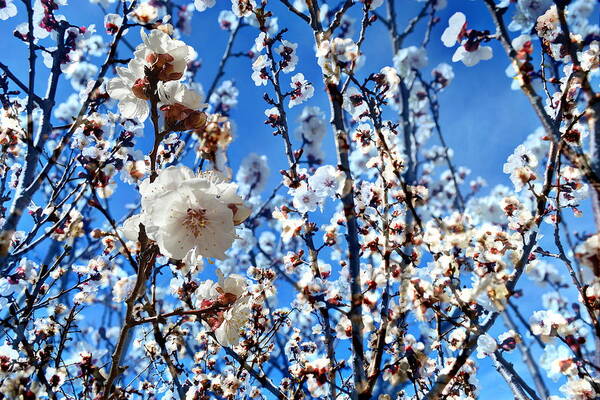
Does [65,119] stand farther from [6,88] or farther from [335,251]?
[335,251]

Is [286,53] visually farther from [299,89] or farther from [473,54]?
[473,54]

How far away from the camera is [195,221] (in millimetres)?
1276

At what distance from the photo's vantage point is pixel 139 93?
1339 millimetres

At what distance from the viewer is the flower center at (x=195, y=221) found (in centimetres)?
125

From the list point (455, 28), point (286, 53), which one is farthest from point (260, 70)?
point (455, 28)

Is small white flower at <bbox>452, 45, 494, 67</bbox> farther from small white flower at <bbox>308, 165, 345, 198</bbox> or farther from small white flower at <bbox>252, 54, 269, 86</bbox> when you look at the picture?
small white flower at <bbox>252, 54, 269, 86</bbox>

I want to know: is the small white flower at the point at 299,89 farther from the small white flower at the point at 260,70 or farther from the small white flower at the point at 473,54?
the small white flower at the point at 473,54

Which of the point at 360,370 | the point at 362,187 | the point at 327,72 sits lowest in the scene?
the point at 360,370

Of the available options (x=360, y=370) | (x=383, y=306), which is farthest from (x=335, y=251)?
(x=360, y=370)

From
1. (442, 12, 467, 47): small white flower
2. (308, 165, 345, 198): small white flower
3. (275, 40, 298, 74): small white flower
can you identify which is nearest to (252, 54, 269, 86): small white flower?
(275, 40, 298, 74): small white flower

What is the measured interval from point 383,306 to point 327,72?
Result: 1.27 metres

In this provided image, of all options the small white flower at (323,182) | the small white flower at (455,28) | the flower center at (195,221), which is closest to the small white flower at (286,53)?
the small white flower at (323,182)

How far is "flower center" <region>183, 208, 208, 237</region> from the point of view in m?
1.25

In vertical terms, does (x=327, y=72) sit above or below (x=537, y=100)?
above
